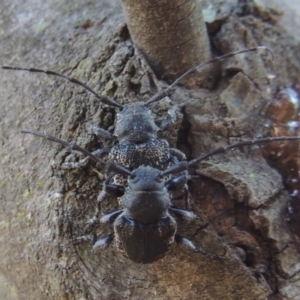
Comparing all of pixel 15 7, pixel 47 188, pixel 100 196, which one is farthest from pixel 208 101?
pixel 15 7

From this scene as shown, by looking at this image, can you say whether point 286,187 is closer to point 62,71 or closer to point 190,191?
point 190,191

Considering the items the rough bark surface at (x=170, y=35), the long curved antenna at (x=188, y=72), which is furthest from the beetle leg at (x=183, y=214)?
the rough bark surface at (x=170, y=35)

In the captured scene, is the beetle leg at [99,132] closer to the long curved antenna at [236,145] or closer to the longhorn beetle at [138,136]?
the longhorn beetle at [138,136]

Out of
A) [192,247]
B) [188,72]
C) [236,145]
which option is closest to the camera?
[192,247]

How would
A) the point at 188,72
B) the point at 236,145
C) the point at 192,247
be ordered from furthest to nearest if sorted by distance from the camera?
1. the point at 188,72
2. the point at 236,145
3. the point at 192,247

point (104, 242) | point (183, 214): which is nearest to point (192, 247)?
point (183, 214)

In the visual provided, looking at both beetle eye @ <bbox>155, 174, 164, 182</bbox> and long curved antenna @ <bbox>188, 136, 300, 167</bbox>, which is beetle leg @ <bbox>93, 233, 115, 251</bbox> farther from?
long curved antenna @ <bbox>188, 136, 300, 167</bbox>

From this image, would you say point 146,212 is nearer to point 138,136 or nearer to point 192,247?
point 192,247

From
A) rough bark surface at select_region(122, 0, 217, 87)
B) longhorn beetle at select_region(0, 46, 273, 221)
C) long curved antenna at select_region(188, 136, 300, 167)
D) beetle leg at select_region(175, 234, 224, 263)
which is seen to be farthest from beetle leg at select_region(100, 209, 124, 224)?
rough bark surface at select_region(122, 0, 217, 87)
